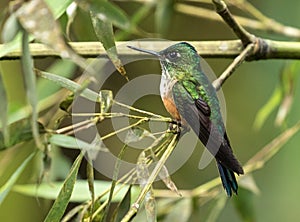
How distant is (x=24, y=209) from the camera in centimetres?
250

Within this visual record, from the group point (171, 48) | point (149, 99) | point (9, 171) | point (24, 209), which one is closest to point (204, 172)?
point (149, 99)

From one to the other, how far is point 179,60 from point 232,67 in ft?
0.41

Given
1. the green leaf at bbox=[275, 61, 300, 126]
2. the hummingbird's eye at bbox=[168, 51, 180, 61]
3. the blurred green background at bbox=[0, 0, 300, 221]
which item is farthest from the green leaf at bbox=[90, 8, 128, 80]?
the blurred green background at bbox=[0, 0, 300, 221]

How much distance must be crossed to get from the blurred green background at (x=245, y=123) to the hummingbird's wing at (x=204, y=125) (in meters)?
1.23

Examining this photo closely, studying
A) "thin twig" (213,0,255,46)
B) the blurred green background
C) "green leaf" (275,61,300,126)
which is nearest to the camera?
"thin twig" (213,0,255,46)

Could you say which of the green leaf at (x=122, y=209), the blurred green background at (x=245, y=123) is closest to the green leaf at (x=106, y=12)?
the green leaf at (x=122, y=209)

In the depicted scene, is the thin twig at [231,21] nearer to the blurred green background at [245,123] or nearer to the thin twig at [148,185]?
the thin twig at [148,185]

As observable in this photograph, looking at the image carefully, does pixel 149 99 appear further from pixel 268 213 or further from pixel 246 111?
pixel 268 213

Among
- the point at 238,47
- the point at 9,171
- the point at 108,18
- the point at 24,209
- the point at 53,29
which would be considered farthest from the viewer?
the point at 24,209

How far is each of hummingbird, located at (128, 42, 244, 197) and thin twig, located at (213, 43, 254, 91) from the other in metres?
0.05

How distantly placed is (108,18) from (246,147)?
1.98 m

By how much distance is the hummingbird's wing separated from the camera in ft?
3.26

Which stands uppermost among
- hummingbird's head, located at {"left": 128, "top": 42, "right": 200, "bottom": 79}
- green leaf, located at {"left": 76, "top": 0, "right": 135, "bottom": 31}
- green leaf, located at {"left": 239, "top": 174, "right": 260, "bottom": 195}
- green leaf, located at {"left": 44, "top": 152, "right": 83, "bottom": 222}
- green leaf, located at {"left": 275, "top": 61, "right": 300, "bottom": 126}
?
green leaf, located at {"left": 76, "top": 0, "right": 135, "bottom": 31}

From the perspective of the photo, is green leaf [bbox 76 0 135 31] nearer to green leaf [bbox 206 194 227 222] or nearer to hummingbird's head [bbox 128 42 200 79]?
hummingbird's head [bbox 128 42 200 79]
